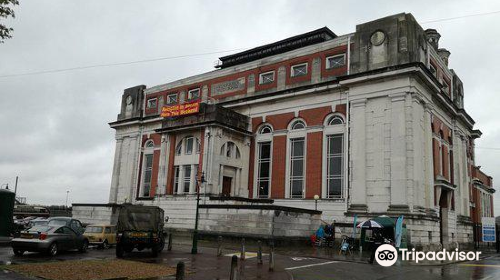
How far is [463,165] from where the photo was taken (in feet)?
141

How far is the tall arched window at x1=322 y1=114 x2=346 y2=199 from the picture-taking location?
115ft

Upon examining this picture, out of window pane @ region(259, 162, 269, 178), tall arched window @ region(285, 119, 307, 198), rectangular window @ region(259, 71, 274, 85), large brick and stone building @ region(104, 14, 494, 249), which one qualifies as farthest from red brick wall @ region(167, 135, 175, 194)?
tall arched window @ region(285, 119, 307, 198)

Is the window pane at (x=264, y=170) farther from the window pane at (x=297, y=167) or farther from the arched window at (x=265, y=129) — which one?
the arched window at (x=265, y=129)

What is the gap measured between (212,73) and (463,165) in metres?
27.8

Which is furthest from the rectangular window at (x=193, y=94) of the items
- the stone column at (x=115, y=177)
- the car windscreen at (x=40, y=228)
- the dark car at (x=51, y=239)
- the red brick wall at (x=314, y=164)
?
the car windscreen at (x=40, y=228)

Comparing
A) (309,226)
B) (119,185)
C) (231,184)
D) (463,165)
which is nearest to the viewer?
(309,226)

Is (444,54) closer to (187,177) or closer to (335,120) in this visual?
(335,120)

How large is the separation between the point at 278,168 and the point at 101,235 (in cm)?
1781

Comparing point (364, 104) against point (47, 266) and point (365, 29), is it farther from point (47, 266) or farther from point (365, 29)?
point (47, 266)

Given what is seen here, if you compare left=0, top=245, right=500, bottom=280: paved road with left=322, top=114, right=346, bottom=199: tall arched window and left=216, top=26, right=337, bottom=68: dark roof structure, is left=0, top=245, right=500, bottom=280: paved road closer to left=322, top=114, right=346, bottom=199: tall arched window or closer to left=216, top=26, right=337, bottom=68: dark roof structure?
left=322, top=114, right=346, bottom=199: tall arched window

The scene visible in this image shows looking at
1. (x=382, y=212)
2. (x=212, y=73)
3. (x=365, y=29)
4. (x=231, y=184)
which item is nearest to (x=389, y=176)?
(x=382, y=212)

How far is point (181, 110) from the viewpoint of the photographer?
41531 millimetres

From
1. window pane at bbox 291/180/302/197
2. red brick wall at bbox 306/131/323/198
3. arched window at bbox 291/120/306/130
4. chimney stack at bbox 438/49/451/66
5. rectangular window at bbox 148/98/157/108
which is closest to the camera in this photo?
red brick wall at bbox 306/131/323/198

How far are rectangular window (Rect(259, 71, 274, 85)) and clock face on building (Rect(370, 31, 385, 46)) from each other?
11.0 metres
